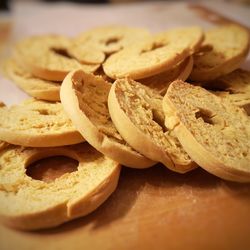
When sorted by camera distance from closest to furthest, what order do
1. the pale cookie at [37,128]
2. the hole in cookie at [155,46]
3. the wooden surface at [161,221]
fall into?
the wooden surface at [161,221]
the pale cookie at [37,128]
the hole in cookie at [155,46]

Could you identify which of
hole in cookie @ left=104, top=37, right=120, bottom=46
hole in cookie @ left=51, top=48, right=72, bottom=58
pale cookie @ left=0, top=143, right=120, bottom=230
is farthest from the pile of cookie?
hole in cookie @ left=104, top=37, right=120, bottom=46

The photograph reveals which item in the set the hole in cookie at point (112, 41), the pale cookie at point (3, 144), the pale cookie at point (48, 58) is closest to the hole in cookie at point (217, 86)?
the pale cookie at point (48, 58)

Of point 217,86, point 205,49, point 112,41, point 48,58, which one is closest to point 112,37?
point 112,41

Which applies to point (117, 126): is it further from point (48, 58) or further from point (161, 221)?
point (48, 58)

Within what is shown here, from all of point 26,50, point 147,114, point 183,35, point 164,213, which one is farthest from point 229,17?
point 164,213

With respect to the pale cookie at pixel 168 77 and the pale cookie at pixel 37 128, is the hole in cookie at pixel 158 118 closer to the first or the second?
the pale cookie at pixel 168 77

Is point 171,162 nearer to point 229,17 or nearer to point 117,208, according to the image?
point 117,208

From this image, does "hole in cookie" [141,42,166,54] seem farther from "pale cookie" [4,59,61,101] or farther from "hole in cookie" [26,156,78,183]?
"hole in cookie" [26,156,78,183]
